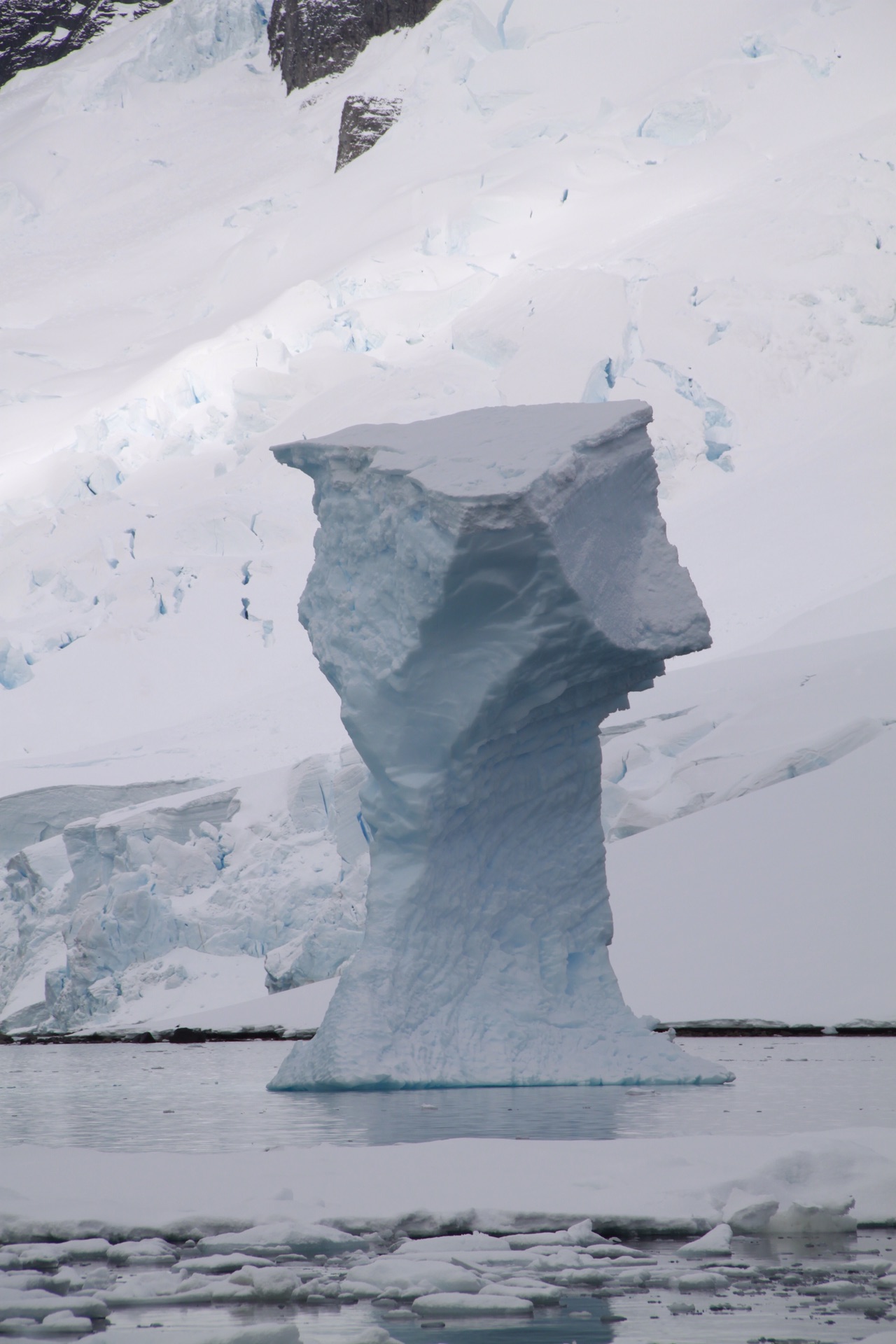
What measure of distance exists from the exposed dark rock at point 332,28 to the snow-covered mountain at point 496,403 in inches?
362

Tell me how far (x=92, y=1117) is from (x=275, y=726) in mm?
16204

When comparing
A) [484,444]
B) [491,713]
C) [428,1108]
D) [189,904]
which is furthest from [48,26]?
[428,1108]

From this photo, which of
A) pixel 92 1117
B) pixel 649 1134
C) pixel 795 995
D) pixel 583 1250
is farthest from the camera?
pixel 795 995

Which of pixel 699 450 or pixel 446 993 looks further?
pixel 699 450

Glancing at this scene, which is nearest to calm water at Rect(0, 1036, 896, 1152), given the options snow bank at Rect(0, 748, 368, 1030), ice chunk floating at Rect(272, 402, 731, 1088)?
ice chunk floating at Rect(272, 402, 731, 1088)

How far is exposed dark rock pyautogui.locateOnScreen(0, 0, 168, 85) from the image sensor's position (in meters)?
65.2

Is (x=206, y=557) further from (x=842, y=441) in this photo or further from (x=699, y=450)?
(x=842, y=441)

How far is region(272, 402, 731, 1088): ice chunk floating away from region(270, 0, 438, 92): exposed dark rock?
51557mm

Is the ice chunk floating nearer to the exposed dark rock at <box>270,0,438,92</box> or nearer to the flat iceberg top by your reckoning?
the flat iceberg top

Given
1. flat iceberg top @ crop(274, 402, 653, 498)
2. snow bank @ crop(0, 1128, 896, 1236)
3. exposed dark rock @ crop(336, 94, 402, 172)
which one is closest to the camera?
snow bank @ crop(0, 1128, 896, 1236)

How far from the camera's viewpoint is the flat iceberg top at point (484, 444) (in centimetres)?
680

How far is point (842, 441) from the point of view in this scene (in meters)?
23.6

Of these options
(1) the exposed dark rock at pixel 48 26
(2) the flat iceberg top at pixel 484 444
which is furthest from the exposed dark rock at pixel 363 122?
(2) the flat iceberg top at pixel 484 444

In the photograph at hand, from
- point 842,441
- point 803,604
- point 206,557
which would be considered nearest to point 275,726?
point 206,557
